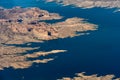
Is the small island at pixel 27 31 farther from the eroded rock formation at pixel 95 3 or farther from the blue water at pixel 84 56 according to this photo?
the eroded rock formation at pixel 95 3

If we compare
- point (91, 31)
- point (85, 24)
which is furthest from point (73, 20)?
point (91, 31)

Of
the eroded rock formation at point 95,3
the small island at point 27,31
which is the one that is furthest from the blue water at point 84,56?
the eroded rock formation at point 95,3

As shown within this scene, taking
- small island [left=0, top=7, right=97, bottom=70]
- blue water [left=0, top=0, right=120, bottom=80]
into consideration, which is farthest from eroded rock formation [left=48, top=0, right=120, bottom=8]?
blue water [left=0, top=0, right=120, bottom=80]

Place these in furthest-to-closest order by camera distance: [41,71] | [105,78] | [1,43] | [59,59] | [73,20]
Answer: [73,20] → [1,43] → [59,59] → [41,71] → [105,78]

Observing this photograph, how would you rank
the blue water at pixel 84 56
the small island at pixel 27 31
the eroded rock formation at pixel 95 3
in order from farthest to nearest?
the eroded rock formation at pixel 95 3 → the small island at pixel 27 31 → the blue water at pixel 84 56

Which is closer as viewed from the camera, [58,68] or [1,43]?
[58,68]

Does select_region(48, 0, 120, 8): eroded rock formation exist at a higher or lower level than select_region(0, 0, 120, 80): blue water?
higher

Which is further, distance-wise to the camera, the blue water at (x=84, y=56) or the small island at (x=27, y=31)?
the small island at (x=27, y=31)

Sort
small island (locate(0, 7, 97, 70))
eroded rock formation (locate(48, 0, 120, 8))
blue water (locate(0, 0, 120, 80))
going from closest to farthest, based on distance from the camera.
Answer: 1. blue water (locate(0, 0, 120, 80))
2. small island (locate(0, 7, 97, 70))
3. eroded rock formation (locate(48, 0, 120, 8))

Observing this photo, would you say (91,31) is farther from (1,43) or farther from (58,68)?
(58,68)

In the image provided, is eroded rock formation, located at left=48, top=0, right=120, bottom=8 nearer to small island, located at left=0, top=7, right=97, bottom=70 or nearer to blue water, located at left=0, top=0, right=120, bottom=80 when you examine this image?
small island, located at left=0, top=7, right=97, bottom=70

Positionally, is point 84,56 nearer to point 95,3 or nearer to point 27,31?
point 27,31
